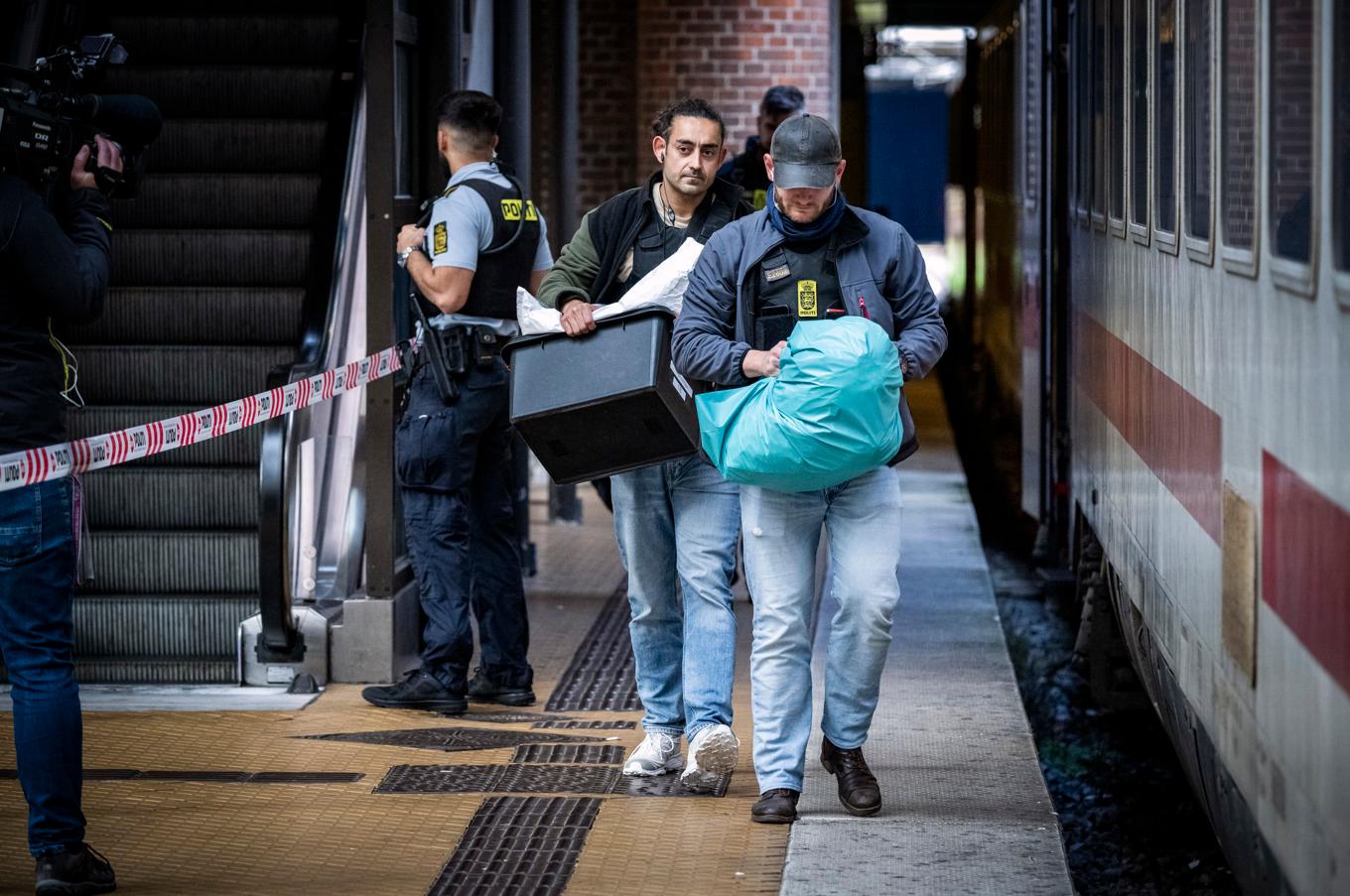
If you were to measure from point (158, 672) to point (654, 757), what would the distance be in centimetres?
222

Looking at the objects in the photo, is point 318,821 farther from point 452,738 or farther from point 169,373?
point 169,373

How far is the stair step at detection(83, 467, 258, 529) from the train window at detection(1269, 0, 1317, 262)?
15.8ft

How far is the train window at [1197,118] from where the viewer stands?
467 cm

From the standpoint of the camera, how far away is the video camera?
4480 millimetres

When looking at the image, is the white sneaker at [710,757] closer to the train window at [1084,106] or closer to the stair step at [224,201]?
the train window at [1084,106]

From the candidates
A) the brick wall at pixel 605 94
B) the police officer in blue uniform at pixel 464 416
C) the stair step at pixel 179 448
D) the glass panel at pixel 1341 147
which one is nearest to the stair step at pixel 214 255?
the stair step at pixel 179 448

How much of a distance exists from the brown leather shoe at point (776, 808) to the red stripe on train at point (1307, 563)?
173 centimetres

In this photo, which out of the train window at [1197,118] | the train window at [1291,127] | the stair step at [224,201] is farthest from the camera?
the stair step at [224,201]

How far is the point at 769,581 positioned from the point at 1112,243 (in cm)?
235

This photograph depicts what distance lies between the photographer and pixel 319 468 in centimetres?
743

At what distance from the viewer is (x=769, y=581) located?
5145 mm

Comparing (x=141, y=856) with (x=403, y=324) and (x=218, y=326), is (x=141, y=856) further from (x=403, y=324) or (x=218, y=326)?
(x=218, y=326)

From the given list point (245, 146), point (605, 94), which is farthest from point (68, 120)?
point (605, 94)

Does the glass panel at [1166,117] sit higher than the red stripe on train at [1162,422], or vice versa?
the glass panel at [1166,117]
